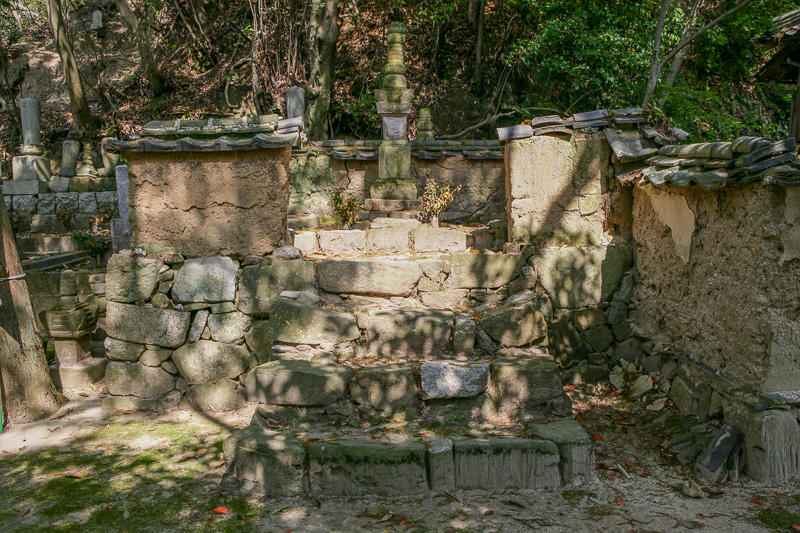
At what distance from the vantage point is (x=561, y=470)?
3.49 m

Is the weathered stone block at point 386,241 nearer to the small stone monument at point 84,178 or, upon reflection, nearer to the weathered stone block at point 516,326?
the weathered stone block at point 516,326

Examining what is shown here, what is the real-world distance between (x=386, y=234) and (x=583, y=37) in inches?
242

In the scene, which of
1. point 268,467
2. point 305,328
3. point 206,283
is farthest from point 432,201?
point 268,467

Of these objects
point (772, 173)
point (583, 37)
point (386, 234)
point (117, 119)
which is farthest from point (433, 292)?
point (117, 119)

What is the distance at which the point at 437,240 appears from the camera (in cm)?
686

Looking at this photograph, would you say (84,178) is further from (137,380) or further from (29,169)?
(137,380)

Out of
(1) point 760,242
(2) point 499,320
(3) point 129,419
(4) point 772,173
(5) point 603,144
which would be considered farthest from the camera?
(5) point 603,144

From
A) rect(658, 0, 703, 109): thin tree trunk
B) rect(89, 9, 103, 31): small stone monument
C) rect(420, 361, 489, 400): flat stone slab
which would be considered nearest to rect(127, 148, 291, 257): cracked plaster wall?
rect(420, 361, 489, 400): flat stone slab

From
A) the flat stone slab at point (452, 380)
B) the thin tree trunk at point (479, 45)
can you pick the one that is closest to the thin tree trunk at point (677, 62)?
the thin tree trunk at point (479, 45)

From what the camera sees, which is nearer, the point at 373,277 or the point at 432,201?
the point at 373,277

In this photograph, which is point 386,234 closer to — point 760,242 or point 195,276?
point 195,276

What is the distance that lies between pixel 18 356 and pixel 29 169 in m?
8.64

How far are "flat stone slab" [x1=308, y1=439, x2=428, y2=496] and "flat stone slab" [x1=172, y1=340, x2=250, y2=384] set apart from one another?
1908 millimetres

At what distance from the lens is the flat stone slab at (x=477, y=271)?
16.9 feet
